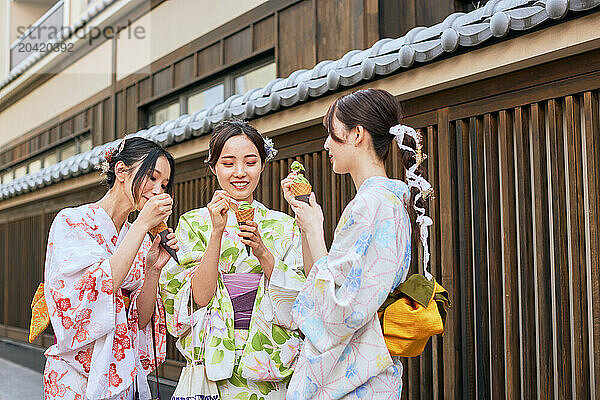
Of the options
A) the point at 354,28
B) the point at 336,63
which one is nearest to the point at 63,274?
the point at 336,63

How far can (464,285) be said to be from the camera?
3873 millimetres

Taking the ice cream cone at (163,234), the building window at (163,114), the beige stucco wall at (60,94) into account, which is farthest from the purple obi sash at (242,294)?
the beige stucco wall at (60,94)

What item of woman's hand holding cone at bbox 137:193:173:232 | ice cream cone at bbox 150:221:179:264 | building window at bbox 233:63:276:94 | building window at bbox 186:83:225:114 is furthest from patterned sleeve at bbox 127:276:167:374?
building window at bbox 186:83:225:114

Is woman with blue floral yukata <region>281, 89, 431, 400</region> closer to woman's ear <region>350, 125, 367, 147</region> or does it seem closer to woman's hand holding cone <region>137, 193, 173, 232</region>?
woman's ear <region>350, 125, 367, 147</region>

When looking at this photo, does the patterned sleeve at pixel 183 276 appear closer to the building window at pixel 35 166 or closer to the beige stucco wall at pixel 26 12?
the building window at pixel 35 166

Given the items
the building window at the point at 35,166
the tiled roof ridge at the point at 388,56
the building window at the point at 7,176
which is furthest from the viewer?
the building window at the point at 7,176

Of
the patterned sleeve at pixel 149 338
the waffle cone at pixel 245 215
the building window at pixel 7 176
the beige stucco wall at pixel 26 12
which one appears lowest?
the patterned sleeve at pixel 149 338

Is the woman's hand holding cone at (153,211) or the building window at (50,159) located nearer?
the woman's hand holding cone at (153,211)

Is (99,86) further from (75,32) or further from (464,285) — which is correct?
(464,285)

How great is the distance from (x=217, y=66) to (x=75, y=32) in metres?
5.49

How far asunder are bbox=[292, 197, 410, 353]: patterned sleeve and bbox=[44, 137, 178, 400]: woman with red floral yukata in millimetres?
915

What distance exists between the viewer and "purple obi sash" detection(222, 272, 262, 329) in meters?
3.07

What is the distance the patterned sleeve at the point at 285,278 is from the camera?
2.96 metres

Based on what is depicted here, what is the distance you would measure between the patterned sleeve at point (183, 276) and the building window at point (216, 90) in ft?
15.9
